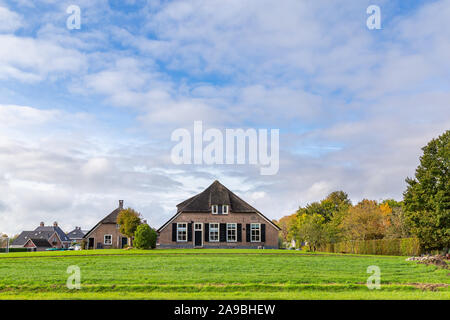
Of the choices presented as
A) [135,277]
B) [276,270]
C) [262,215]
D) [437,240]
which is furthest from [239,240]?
[135,277]

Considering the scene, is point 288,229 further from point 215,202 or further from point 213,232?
point 213,232

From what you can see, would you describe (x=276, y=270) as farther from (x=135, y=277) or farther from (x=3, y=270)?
(x=3, y=270)

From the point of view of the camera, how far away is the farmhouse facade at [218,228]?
146ft

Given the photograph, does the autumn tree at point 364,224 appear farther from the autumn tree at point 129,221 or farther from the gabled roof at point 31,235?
the gabled roof at point 31,235

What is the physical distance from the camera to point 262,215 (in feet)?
149

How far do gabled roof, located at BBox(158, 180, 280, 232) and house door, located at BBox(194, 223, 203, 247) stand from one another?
158 centimetres

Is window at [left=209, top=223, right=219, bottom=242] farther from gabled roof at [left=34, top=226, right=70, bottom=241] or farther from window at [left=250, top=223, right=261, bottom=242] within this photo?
gabled roof at [left=34, top=226, right=70, bottom=241]

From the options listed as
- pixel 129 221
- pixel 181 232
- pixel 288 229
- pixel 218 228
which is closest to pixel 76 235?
pixel 288 229

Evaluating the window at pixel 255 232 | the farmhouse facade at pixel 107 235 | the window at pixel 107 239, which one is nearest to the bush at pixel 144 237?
the window at pixel 255 232

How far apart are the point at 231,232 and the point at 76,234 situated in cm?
8182

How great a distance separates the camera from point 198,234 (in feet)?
147

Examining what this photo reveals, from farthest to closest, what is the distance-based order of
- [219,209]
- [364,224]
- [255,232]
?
[364,224], [219,209], [255,232]

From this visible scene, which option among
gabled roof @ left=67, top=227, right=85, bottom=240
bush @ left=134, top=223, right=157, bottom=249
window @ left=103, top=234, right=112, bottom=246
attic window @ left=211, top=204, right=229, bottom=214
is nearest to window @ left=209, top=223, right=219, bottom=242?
attic window @ left=211, top=204, right=229, bottom=214
